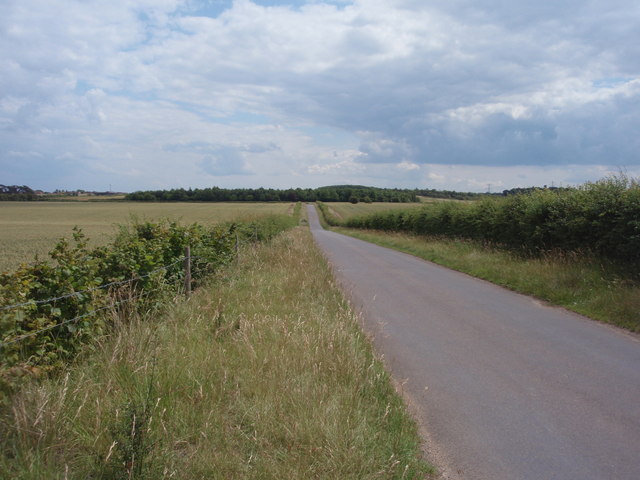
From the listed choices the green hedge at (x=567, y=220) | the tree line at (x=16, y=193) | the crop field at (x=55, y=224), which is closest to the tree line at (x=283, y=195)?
the tree line at (x=16, y=193)

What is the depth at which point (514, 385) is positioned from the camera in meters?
5.38

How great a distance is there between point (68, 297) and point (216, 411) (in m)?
2.25

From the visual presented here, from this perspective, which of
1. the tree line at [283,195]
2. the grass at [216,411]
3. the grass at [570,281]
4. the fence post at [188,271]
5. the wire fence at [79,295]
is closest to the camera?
the grass at [216,411]

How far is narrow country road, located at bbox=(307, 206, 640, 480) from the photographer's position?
3.83m

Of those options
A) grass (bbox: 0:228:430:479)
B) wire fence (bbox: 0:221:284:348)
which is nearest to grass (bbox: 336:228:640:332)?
grass (bbox: 0:228:430:479)

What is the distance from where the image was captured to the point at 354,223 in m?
68.4

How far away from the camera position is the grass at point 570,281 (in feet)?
28.4

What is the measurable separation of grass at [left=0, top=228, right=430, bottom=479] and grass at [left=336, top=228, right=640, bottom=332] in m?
5.90

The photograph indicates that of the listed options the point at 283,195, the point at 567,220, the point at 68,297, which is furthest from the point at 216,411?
the point at 283,195

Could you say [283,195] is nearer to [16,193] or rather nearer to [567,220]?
[16,193]

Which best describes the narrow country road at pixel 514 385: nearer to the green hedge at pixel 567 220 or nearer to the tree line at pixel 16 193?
the green hedge at pixel 567 220

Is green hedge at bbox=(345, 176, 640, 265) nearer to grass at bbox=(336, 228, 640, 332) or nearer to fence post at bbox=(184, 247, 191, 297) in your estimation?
grass at bbox=(336, 228, 640, 332)

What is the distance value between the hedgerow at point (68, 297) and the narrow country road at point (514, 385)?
11.3 ft

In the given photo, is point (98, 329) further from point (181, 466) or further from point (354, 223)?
point (354, 223)
